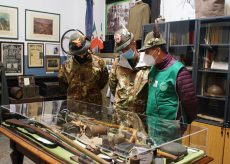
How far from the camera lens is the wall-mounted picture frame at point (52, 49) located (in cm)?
519

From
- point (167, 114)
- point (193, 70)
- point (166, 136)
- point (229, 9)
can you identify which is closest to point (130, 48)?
point (167, 114)

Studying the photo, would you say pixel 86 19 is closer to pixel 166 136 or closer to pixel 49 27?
pixel 49 27

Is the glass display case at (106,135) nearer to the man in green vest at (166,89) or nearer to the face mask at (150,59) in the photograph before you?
the man in green vest at (166,89)

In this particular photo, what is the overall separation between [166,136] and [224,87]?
1.91 m

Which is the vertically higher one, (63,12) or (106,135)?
(63,12)

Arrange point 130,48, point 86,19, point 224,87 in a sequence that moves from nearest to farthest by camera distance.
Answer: point 130,48, point 224,87, point 86,19

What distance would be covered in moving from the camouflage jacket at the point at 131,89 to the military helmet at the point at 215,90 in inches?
52.7

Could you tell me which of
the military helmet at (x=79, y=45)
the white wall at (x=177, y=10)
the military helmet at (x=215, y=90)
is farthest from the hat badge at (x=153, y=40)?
Answer: the white wall at (x=177, y=10)

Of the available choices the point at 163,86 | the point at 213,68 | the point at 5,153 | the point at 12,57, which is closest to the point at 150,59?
the point at 163,86

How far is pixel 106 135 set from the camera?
170cm

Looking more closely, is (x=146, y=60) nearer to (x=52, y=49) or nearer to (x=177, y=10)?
(x=177, y=10)

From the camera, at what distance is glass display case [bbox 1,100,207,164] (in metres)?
1.45

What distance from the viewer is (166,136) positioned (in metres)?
1.65

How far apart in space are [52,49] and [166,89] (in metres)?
3.68
